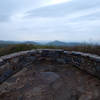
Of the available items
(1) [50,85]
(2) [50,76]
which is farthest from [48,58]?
(1) [50,85]

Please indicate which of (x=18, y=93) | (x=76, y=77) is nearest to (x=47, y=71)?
(x=76, y=77)

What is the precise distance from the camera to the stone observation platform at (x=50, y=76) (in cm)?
197

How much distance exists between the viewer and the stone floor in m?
1.93

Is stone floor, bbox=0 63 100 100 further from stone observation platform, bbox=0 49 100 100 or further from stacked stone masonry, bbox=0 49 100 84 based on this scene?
stacked stone masonry, bbox=0 49 100 84

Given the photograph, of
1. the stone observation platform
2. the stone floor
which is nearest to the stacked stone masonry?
the stone observation platform

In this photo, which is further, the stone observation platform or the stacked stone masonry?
the stacked stone masonry

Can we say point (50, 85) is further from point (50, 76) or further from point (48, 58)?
point (48, 58)

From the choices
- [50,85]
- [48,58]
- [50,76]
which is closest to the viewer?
[50,85]

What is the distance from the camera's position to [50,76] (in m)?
2.53

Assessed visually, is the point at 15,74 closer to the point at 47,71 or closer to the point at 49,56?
the point at 47,71

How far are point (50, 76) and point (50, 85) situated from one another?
32 centimetres

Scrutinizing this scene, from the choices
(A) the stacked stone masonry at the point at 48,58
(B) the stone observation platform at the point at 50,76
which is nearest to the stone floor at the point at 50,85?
(B) the stone observation platform at the point at 50,76

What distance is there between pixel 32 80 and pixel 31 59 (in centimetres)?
78

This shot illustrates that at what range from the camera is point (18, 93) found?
2014 mm
